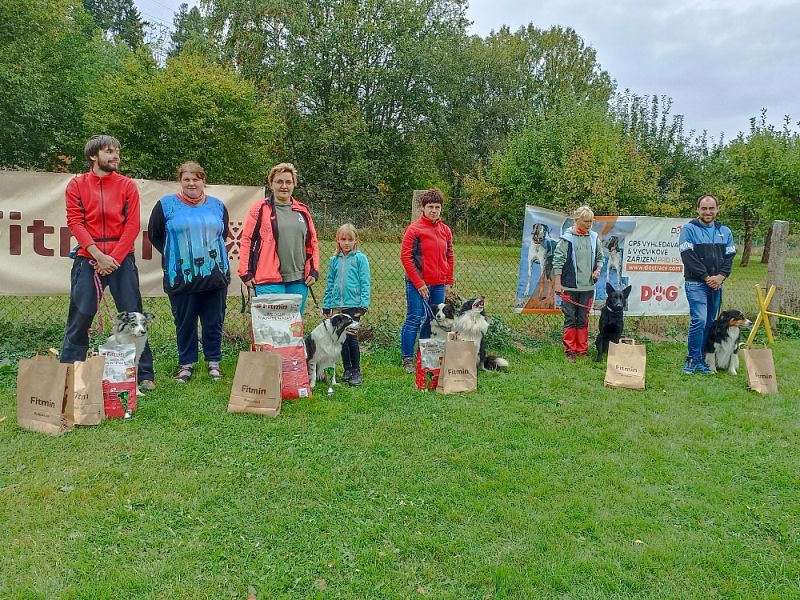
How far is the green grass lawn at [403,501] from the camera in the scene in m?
2.23

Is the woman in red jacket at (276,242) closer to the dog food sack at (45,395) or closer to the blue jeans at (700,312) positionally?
the dog food sack at (45,395)

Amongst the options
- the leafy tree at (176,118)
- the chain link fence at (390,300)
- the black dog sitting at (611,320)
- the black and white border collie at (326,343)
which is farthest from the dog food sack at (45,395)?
the leafy tree at (176,118)

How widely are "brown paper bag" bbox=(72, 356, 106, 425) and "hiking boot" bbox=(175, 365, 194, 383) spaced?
98 cm

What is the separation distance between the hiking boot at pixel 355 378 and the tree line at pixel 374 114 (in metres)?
3.16

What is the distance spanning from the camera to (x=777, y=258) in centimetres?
743

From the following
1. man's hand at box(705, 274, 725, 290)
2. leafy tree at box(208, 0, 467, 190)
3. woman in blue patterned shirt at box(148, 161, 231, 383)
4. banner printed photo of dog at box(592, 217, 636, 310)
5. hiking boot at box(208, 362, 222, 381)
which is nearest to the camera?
woman in blue patterned shirt at box(148, 161, 231, 383)

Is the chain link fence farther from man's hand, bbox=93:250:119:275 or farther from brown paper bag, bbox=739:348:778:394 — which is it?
brown paper bag, bbox=739:348:778:394

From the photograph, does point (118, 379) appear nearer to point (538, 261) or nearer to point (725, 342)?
point (538, 261)

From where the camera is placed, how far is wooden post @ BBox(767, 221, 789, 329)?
7.32 m

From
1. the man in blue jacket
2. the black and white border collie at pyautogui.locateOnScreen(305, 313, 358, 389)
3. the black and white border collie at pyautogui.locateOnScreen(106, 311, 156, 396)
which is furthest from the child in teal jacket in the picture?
the man in blue jacket

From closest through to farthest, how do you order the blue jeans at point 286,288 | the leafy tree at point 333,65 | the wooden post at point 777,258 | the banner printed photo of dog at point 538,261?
the blue jeans at point 286,288 → the banner printed photo of dog at point 538,261 → the wooden post at point 777,258 → the leafy tree at point 333,65

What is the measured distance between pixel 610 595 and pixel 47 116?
23.7 metres

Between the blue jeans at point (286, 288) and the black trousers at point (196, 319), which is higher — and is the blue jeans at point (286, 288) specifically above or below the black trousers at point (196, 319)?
above

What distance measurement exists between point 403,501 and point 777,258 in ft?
23.7
